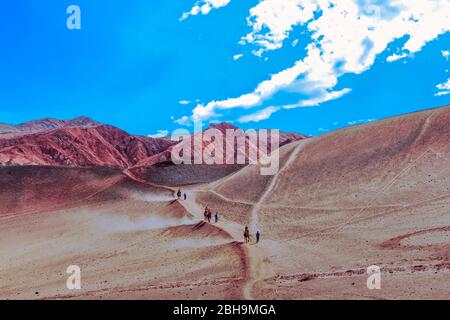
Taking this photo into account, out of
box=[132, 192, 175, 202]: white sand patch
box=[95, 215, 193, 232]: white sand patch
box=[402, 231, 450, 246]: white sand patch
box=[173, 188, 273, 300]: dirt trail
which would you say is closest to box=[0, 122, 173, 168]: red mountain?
box=[132, 192, 175, 202]: white sand patch

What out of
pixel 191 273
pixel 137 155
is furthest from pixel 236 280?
pixel 137 155

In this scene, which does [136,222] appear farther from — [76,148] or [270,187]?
[76,148]

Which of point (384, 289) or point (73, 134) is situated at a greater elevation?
point (73, 134)

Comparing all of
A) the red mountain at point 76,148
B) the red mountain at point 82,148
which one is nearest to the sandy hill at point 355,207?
the red mountain at point 82,148

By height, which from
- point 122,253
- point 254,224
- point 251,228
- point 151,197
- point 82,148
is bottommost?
point 122,253

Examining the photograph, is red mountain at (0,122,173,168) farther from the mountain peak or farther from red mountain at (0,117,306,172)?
the mountain peak

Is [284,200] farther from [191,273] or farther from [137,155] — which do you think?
[137,155]

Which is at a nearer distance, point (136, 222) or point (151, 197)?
point (136, 222)

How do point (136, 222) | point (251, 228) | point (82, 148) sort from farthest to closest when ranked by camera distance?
point (82, 148), point (136, 222), point (251, 228)

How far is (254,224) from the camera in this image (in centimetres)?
4012

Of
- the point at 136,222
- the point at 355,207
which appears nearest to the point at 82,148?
the point at 136,222

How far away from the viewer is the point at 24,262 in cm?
3597

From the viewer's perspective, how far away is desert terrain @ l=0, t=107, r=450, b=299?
1991 cm
